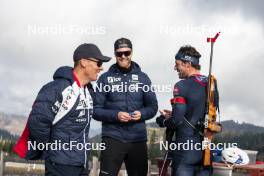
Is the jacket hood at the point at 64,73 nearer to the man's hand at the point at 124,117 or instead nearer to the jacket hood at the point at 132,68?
the man's hand at the point at 124,117

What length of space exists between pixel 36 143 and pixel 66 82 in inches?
28.4

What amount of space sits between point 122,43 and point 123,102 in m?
0.85

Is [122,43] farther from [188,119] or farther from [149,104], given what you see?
[188,119]

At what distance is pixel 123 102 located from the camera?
7199 millimetres

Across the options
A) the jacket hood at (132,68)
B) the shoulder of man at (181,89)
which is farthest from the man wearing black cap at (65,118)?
the jacket hood at (132,68)

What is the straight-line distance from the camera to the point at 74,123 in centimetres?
538

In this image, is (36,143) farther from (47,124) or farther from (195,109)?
(195,109)

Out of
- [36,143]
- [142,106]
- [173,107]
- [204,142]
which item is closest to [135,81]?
[142,106]

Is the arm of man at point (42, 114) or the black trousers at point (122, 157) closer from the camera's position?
the arm of man at point (42, 114)

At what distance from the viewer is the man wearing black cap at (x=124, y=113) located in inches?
280

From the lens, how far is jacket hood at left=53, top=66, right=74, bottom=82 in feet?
17.6

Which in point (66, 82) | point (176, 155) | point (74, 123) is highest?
point (66, 82)

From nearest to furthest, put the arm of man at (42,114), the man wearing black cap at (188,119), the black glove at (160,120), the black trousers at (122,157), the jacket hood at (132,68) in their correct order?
1. the arm of man at (42,114)
2. the man wearing black cap at (188,119)
3. the black glove at (160,120)
4. the black trousers at (122,157)
5. the jacket hood at (132,68)

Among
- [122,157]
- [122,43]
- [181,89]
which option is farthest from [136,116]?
[122,43]
